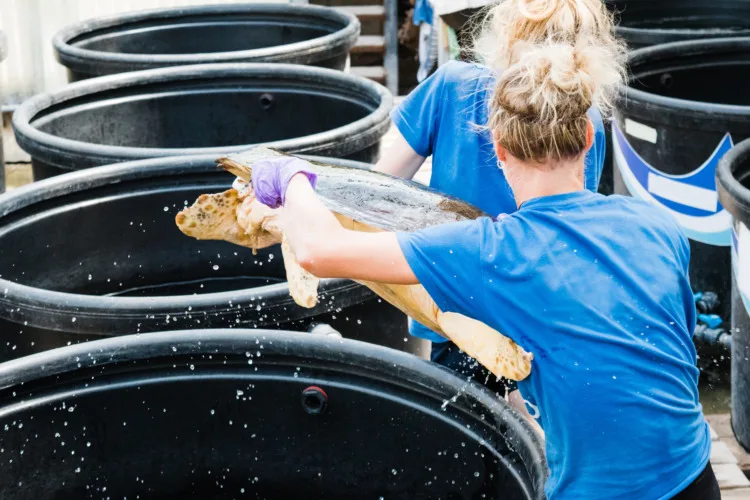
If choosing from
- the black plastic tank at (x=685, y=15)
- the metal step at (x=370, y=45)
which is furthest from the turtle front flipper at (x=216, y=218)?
the metal step at (x=370, y=45)

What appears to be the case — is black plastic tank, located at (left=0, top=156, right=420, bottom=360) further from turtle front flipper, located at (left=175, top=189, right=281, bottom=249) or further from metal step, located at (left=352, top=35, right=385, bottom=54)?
metal step, located at (left=352, top=35, right=385, bottom=54)

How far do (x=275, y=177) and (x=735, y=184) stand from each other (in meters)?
1.66

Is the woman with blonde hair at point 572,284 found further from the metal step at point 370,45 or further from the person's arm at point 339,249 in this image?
the metal step at point 370,45

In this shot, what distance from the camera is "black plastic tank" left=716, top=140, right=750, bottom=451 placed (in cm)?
312

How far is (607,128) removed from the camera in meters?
5.21

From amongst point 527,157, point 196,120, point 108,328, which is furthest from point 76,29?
point 527,157

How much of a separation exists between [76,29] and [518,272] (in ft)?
12.6

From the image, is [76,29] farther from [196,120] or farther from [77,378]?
[77,378]

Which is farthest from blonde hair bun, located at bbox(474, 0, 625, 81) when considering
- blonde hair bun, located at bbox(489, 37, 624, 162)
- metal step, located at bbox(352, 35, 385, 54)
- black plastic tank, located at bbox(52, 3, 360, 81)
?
metal step, located at bbox(352, 35, 385, 54)

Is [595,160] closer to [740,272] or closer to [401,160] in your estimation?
[401,160]

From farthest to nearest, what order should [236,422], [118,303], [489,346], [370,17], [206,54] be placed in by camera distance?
1. [370,17]
2. [206,54]
3. [118,303]
4. [236,422]
5. [489,346]

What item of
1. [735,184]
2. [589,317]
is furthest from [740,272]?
[589,317]

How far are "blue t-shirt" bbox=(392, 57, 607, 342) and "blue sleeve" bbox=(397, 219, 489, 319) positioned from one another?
0.60m

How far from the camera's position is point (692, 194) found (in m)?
4.01
